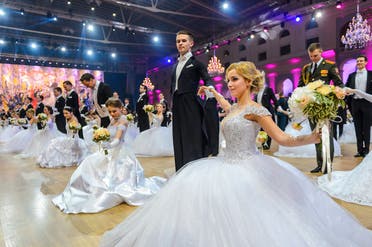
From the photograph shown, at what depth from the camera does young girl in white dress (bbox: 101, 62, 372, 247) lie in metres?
1.30

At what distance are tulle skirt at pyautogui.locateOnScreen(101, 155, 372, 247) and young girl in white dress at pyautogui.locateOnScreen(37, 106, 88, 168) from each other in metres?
4.11

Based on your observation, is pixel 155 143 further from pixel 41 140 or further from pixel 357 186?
pixel 357 186

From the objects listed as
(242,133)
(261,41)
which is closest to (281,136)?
(242,133)

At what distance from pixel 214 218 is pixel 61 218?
1.73 meters

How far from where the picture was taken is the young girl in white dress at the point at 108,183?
280cm

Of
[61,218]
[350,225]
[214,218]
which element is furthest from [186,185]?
[61,218]

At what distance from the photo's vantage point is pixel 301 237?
1265 millimetres

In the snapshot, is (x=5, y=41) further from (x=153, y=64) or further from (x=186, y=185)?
(x=186, y=185)

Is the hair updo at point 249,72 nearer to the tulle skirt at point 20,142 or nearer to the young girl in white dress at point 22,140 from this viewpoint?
the young girl in white dress at point 22,140

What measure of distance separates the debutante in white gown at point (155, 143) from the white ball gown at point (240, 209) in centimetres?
462

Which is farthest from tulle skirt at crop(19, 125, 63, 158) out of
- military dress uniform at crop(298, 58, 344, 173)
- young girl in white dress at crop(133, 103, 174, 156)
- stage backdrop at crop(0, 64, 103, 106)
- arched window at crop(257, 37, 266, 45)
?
arched window at crop(257, 37, 266, 45)

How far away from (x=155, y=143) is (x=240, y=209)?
521 cm

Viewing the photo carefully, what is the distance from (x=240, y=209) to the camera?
1.37m

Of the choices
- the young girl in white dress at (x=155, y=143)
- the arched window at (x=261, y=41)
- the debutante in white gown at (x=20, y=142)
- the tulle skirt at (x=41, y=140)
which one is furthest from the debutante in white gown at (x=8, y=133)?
the arched window at (x=261, y=41)
